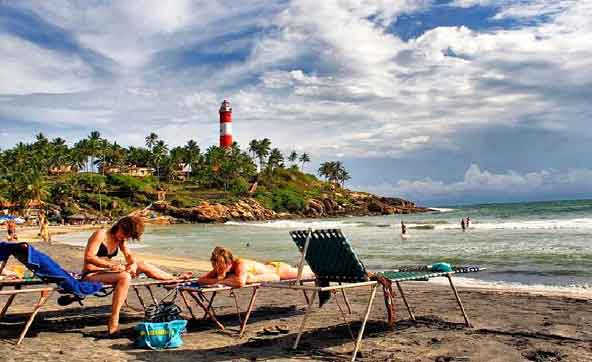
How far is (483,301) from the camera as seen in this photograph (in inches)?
332

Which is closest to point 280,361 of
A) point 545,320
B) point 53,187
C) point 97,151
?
point 545,320

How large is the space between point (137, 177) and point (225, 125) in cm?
1811

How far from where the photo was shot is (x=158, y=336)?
17.8 ft

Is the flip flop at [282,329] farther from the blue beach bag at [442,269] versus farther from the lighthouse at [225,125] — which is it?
the lighthouse at [225,125]

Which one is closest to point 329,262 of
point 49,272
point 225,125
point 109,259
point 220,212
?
point 109,259

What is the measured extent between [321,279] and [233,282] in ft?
3.74

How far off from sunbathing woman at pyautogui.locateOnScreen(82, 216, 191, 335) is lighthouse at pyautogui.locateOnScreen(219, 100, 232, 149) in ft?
286

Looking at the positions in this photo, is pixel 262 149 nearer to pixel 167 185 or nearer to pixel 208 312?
pixel 167 185

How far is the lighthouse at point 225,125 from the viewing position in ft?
303

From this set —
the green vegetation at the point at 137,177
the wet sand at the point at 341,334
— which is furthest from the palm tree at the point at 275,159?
the wet sand at the point at 341,334

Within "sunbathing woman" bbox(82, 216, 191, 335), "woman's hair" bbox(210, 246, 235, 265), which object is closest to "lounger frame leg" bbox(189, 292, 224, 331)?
"woman's hair" bbox(210, 246, 235, 265)

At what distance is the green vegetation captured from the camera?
257 feet

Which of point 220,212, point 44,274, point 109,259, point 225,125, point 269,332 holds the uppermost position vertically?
point 225,125

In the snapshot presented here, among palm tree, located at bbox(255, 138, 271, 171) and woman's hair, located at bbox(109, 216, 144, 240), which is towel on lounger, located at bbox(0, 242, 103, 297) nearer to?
woman's hair, located at bbox(109, 216, 144, 240)
